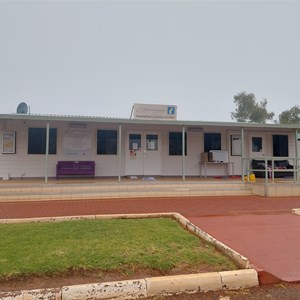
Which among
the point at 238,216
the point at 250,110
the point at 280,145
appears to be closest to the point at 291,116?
the point at 250,110

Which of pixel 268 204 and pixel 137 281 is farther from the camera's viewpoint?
pixel 268 204

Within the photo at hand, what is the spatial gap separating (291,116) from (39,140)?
49050 mm

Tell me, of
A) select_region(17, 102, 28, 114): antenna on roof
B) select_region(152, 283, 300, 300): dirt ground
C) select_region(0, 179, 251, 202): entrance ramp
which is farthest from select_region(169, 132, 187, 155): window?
select_region(152, 283, 300, 300): dirt ground

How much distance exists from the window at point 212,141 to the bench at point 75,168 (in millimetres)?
5759

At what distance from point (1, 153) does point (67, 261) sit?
1023 cm

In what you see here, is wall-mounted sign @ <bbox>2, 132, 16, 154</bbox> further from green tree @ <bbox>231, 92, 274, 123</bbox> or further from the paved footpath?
green tree @ <bbox>231, 92, 274, 123</bbox>

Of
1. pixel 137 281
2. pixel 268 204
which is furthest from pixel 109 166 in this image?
pixel 137 281

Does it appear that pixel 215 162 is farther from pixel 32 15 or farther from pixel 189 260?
pixel 32 15

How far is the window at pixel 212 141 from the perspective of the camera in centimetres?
1483

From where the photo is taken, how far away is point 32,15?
1386cm

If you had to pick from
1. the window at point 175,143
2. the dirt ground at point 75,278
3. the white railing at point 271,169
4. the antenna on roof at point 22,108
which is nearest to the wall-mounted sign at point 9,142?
the antenna on roof at point 22,108

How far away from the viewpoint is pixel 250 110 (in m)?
54.3

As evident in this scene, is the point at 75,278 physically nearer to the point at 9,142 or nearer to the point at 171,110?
the point at 9,142

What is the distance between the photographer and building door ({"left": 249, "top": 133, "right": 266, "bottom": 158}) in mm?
15273
